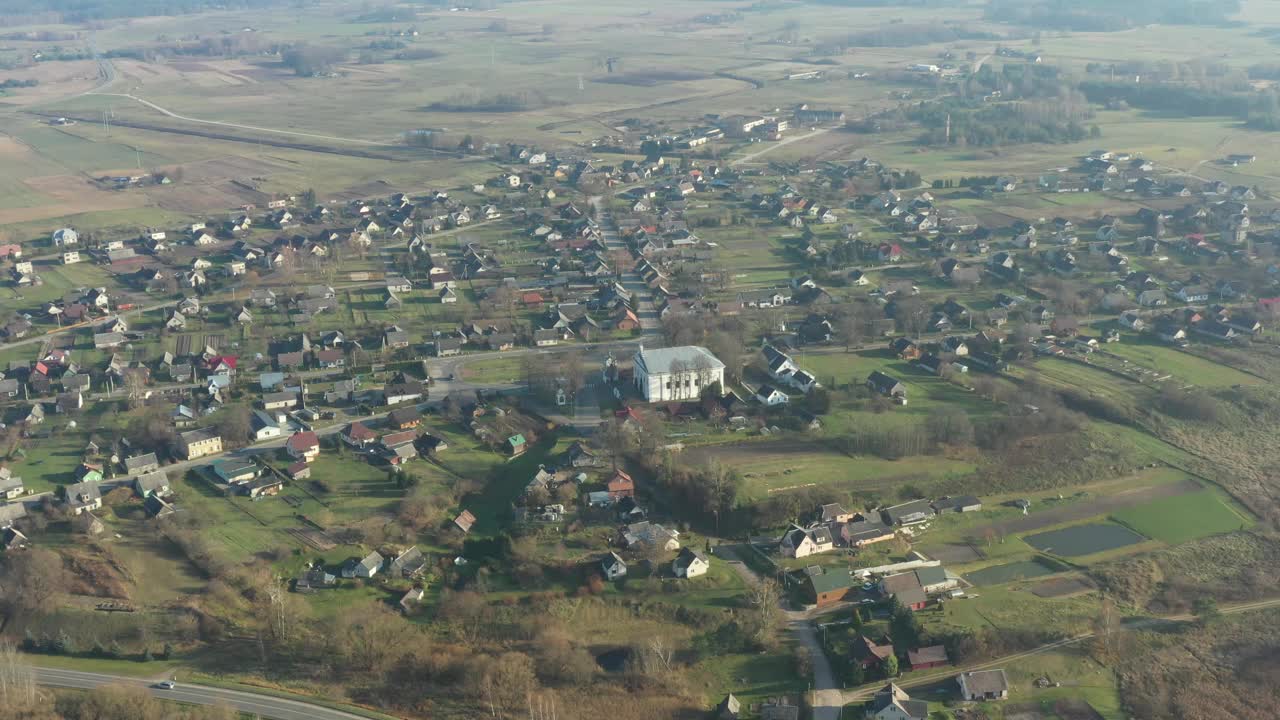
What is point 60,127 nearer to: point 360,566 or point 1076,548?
point 360,566

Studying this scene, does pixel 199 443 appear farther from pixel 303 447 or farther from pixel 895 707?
pixel 895 707

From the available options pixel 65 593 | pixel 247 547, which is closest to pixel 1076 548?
pixel 247 547

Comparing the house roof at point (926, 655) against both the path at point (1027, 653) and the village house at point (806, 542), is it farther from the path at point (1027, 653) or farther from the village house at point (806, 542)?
the village house at point (806, 542)

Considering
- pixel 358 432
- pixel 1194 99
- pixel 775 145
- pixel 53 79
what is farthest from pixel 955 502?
Answer: pixel 53 79

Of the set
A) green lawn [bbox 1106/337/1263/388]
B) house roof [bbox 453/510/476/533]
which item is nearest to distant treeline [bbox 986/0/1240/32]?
green lawn [bbox 1106/337/1263/388]

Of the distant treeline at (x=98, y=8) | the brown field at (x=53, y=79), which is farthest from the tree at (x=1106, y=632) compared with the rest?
the distant treeline at (x=98, y=8)

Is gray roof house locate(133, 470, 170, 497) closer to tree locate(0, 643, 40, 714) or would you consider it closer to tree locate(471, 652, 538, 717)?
tree locate(0, 643, 40, 714)
